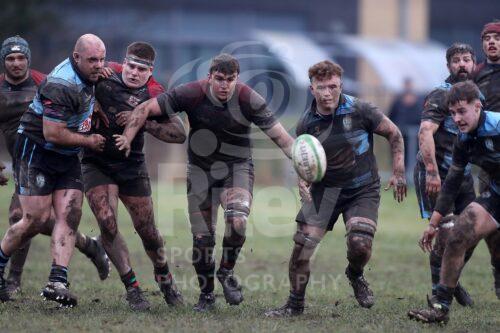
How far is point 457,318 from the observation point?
349 inches

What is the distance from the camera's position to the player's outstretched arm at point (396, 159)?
873 cm

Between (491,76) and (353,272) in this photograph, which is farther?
(491,76)

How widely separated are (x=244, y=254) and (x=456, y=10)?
29.2 metres

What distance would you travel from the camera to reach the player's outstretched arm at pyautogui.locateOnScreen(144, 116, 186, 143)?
359 inches

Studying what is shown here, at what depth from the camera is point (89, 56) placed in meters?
8.66

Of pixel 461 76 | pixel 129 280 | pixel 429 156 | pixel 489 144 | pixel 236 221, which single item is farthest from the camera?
pixel 461 76

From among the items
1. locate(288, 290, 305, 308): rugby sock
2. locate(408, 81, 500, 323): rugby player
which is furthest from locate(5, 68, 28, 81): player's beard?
locate(408, 81, 500, 323): rugby player

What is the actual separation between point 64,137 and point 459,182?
3.53 m

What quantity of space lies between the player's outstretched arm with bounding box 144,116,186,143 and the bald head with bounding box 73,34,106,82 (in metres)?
0.76

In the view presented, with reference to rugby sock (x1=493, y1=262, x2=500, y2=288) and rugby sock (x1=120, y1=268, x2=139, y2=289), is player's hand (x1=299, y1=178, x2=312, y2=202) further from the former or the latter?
rugby sock (x1=493, y1=262, x2=500, y2=288)

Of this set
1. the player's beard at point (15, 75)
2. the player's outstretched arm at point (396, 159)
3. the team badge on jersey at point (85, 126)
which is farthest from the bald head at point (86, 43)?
the player's outstretched arm at point (396, 159)

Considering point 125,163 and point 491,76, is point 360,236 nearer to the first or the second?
point 125,163

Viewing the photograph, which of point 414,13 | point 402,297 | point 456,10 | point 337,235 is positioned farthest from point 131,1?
point 402,297

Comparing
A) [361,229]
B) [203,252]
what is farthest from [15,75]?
[361,229]
